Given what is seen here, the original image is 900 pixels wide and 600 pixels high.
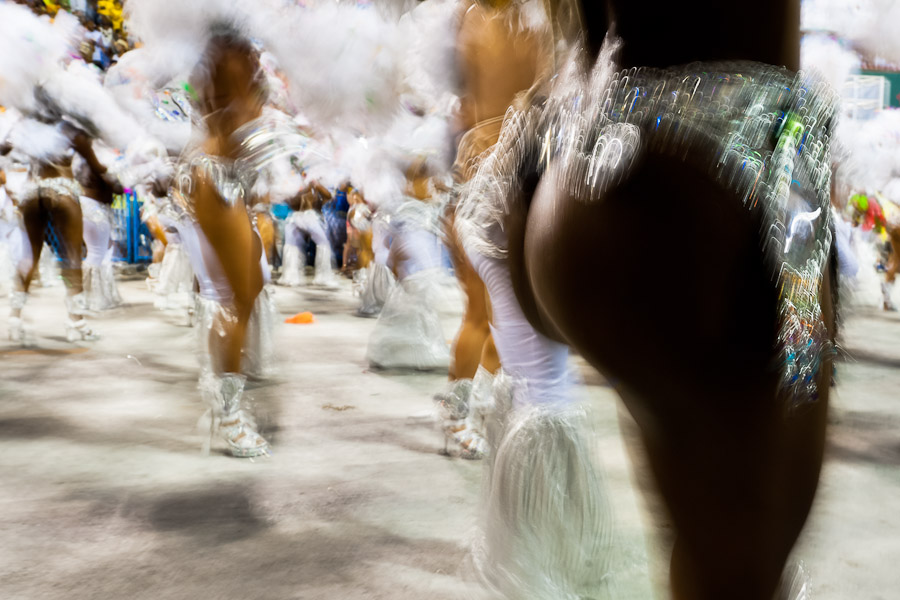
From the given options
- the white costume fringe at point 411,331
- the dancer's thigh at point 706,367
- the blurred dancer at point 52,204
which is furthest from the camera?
the blurred dancer at point 52,204

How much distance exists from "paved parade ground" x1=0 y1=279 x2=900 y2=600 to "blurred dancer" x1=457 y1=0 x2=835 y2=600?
11 cm

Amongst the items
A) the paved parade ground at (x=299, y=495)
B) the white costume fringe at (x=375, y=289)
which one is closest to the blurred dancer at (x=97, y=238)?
the paved parade ground at (x=299, y=495)

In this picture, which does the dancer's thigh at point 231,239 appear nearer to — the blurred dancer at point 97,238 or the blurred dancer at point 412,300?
the blurred dancer at point 412,300

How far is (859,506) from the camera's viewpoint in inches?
98.2

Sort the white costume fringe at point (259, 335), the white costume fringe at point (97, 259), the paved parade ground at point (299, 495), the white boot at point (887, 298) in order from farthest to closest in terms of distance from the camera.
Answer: the white boot at point (887, 298), the white costume fringe at point (97, 259), the white costume fringe at point (259, 335), the paved parade ground at point (299, 495)

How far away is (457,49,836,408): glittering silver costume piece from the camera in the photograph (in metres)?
0.72

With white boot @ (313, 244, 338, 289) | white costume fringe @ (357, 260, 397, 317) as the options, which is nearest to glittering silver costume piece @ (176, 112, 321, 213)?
white costume fringe @ (357, 260, 397, 317)

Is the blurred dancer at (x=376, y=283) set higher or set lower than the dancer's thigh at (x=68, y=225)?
lower

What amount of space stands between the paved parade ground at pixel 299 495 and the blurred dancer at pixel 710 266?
0.35ft

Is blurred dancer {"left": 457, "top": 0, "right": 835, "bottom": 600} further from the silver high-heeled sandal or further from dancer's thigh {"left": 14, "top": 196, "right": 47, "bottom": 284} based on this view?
dancer's thigh {"left": 14, "top": 196, "right": 47, "bottom": 284}

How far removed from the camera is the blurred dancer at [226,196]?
279 centimetres

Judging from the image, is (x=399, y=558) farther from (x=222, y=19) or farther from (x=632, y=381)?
(x=222, y=19)

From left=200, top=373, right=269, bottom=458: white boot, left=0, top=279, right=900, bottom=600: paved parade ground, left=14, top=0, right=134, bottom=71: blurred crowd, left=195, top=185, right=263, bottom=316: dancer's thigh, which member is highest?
left=14, top=0, right=134, bottom=71: blurred crowd

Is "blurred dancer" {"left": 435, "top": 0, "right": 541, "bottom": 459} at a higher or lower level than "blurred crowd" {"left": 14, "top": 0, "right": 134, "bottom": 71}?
lower
